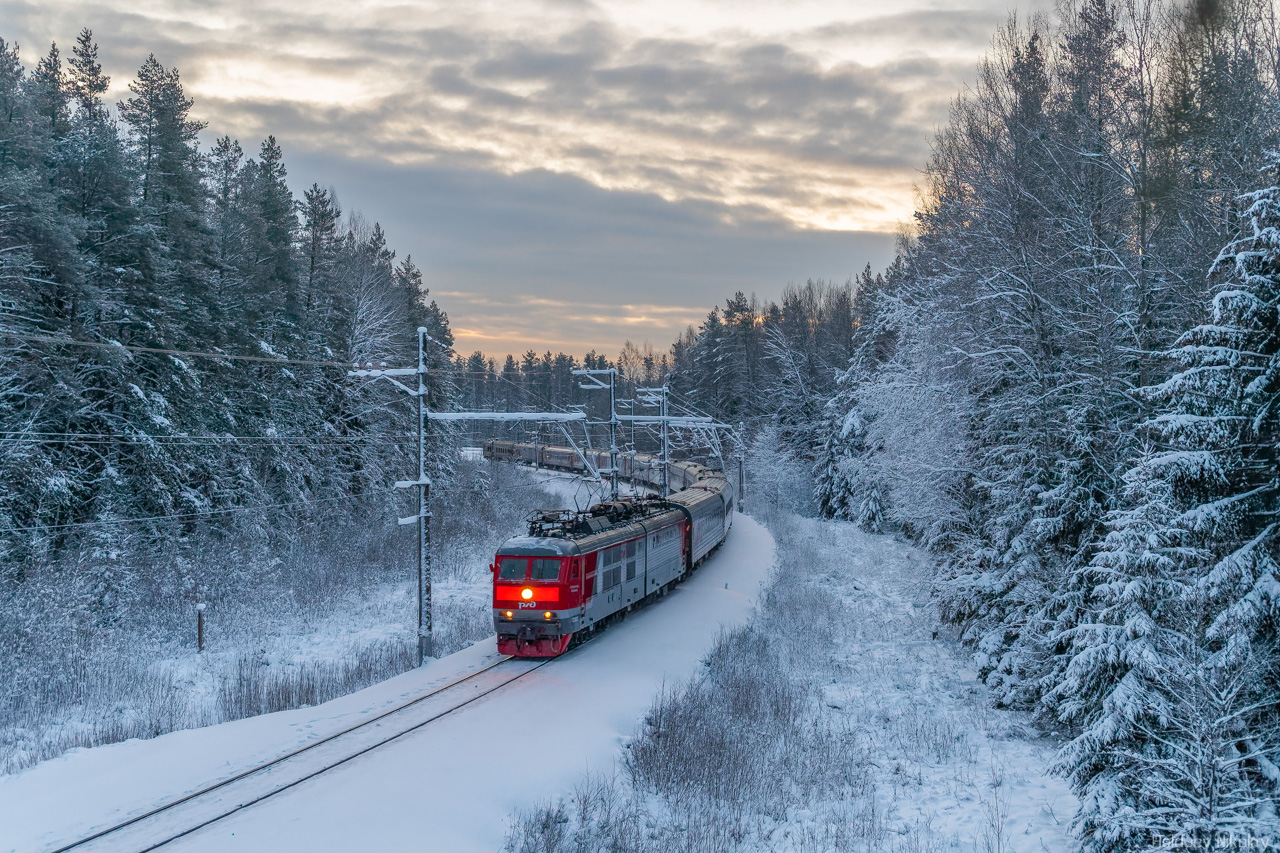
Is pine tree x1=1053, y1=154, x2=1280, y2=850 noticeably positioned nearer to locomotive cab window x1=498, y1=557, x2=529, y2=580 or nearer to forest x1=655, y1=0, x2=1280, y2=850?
forest x1=655, y1=0, x2=1280, y2=850

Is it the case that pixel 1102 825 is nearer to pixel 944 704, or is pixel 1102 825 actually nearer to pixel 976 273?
pixel 944 704

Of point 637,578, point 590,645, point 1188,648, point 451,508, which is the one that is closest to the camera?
point 1188,648

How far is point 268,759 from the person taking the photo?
12.3 metres

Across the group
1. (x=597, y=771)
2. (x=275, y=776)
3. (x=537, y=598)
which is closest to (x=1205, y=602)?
(x=597, y=771)

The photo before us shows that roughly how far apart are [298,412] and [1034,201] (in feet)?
99.0

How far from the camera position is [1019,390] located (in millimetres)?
16969

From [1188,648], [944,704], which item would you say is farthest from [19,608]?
[1188,648]

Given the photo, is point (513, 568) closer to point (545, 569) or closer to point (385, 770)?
point (545, 569)

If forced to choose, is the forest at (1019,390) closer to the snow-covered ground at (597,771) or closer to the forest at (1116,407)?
the forest at (1116,407)

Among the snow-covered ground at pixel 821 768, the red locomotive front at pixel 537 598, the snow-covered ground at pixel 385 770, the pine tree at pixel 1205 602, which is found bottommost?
the snow-covered ground at pixel 821 768

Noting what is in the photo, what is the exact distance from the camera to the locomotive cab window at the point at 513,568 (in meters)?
18.5

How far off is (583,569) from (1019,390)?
1108cm

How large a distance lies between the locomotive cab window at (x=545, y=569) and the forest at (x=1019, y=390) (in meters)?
5.13

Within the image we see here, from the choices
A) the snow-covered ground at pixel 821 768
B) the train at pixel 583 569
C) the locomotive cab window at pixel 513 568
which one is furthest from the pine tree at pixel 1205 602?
the locomotive cab window at pixel 513 568
